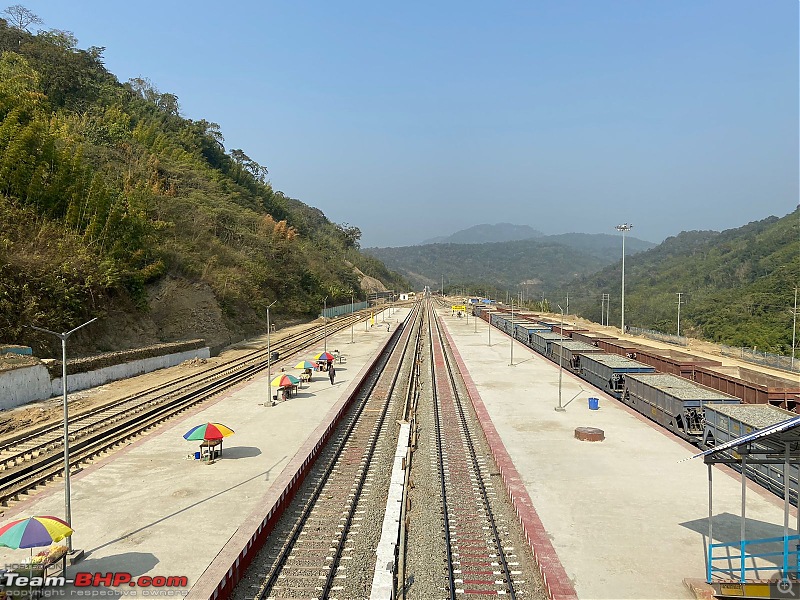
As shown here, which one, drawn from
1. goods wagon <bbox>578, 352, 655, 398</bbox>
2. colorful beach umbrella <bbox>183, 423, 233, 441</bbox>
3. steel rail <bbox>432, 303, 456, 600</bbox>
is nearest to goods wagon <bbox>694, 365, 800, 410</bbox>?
goods wagon <bbox>578, 352, 655, 398</bbox>

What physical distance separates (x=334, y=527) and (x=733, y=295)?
8982 cm

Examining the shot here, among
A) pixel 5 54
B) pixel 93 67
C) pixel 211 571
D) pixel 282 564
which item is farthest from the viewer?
pixel 93 67

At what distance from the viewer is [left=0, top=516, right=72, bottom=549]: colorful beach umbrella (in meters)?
9.27

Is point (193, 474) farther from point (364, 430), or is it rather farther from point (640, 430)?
point (640, 430)

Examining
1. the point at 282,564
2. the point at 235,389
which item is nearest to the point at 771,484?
the point at 282,564

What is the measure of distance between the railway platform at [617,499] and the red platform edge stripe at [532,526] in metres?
0.05

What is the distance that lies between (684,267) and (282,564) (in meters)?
156

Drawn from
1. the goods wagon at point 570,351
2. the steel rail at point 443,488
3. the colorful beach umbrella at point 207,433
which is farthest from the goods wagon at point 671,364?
the colorful beach umbrella at point 207,433

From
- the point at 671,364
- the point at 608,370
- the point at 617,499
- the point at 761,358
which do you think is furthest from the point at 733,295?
the point at 617,499

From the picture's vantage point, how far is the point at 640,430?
850 inches

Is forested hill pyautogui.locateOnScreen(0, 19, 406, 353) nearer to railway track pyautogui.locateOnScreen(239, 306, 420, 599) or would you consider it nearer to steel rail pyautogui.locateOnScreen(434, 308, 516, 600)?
railway track pyautogui.locateOnScreen(239, 306, 420, 599)

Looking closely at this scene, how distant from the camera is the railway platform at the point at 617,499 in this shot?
1083 centimetres

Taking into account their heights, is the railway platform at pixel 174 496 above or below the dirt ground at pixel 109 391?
below

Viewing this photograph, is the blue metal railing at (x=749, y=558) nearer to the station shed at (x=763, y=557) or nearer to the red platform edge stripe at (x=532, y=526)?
the station shed at (x=763, y=557)
